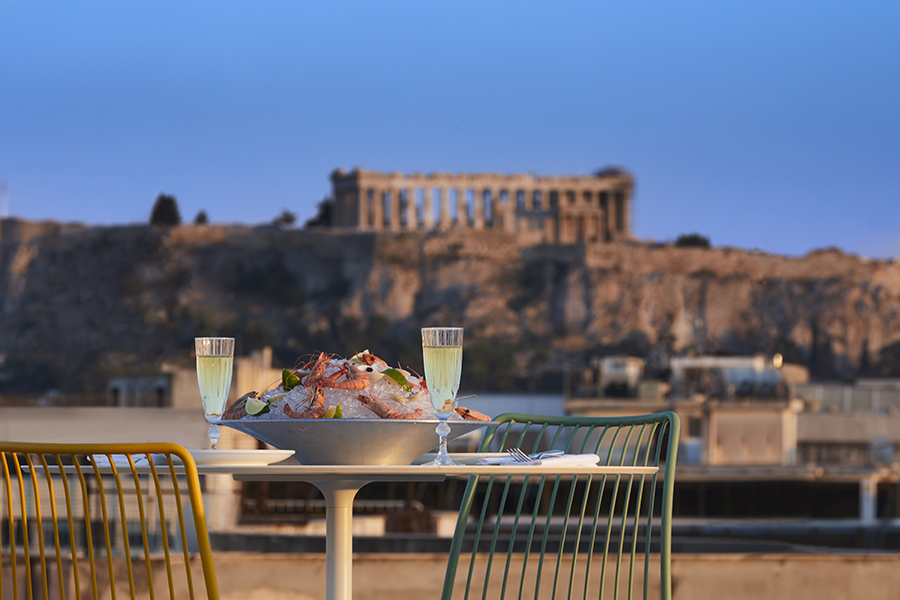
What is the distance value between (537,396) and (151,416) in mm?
33947

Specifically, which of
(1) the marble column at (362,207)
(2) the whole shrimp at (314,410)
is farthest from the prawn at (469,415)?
(1) the marble column at (362,207)

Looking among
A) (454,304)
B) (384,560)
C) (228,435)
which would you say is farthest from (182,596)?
(454,304)

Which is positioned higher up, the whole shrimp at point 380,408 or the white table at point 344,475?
the whole shrimp at point 380,408

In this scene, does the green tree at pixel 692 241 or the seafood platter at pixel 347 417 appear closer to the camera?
the seafood platter at pixel 347 417

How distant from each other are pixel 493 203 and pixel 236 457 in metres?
78.4

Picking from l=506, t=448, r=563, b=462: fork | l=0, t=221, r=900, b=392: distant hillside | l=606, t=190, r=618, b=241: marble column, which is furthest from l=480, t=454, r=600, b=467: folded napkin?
l=606, t=190, r=618, b=241: marble column

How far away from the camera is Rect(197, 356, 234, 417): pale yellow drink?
5.77 ft

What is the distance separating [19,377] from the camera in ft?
213

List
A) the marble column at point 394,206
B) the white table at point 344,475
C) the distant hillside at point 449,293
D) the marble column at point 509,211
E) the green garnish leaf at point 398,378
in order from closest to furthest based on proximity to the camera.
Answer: the white table at point 344,475
the green garnish leaf at point 398,378
the distant hillside at point 449,293
the marble column at point 509,211
the marble column at point 394,206

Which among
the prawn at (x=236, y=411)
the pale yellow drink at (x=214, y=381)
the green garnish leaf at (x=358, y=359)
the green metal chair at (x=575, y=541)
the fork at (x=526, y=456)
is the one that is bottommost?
the green metal chair at (x=575, y=541)

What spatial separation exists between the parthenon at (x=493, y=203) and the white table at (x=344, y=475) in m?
76.9

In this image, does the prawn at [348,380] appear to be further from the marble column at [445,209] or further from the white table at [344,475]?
the marble column at [445,209]

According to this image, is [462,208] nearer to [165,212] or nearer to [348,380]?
[165,212]

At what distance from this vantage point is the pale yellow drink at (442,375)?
5.47 feet
